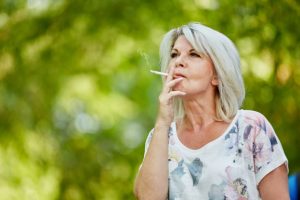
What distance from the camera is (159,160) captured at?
8.11ft

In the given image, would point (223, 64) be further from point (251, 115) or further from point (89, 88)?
point (89, 88)

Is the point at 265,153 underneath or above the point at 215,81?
underneath

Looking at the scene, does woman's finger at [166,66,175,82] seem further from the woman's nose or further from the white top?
the white top

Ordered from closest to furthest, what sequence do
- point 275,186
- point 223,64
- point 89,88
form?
point 275,186, point 223,64, point 89,88

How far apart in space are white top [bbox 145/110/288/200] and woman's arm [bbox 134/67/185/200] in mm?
56

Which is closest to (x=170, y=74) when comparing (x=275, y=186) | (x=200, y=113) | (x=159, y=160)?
(x=200, y=113)

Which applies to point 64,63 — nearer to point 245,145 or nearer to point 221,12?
point 221,12

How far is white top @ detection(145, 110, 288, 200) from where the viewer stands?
8.02 feet

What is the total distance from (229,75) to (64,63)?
458 cm

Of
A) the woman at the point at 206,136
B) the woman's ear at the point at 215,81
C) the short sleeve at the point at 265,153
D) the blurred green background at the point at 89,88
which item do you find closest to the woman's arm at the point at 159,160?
the woman at the point at 206,136

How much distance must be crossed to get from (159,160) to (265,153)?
297 mm

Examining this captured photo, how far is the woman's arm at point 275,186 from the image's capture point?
95.7 inches

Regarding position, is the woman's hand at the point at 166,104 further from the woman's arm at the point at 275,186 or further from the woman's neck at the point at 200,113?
the woman's arm at the point at 275,186

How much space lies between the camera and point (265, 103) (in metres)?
5.41
